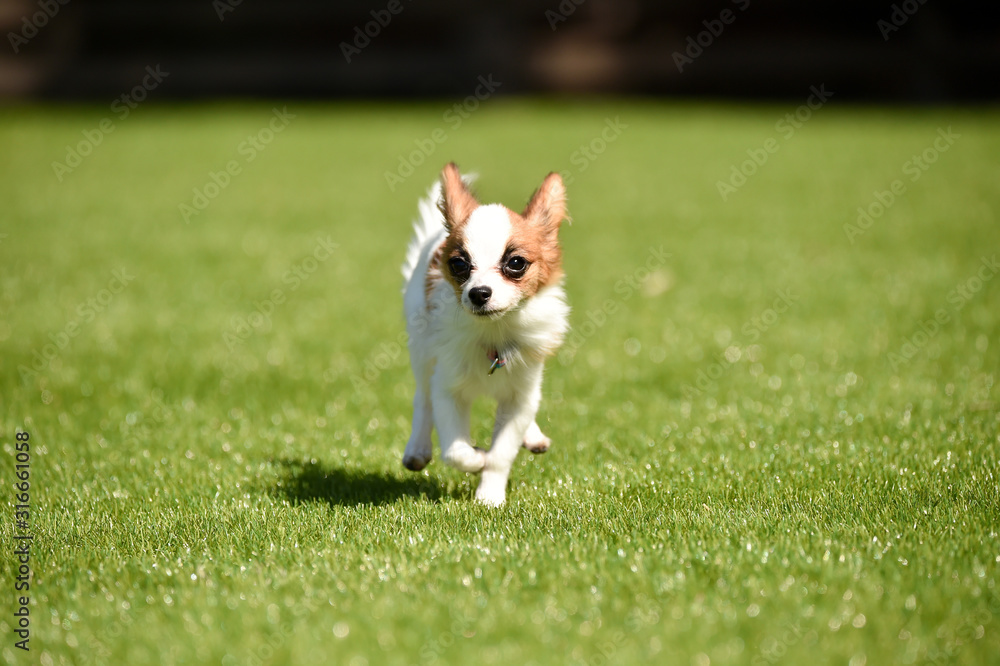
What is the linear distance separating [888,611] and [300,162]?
657 inches

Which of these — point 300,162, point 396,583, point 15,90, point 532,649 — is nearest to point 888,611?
point 532,649

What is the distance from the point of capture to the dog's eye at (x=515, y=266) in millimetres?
4641

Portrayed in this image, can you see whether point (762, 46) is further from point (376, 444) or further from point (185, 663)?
point (185, 663)
